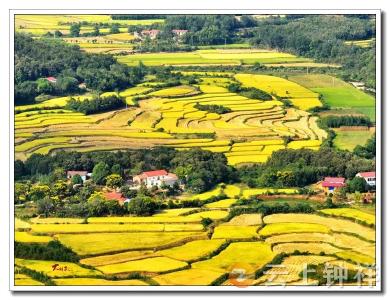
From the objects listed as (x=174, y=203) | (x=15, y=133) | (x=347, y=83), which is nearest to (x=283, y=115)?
(x=347, y=83)

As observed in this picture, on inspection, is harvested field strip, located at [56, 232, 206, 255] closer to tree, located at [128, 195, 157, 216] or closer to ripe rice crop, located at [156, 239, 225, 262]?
ripe rice crop, located at [156, 239, 225, 262]

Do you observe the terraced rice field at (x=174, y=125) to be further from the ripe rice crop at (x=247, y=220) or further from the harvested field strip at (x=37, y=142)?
the ripe rice crop at (x=247, y=220)

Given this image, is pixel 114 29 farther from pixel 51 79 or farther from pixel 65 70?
pixel 51 79

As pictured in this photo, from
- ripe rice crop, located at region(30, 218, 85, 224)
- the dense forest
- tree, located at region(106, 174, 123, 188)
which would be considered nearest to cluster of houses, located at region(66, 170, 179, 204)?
tree, located at region(106, 174, 123, 188)

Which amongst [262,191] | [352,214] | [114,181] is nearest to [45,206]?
[114,181]

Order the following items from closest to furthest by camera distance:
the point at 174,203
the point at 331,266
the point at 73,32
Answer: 1. the point at 331,266
2. the point at 174,203
3. the point at 73,32

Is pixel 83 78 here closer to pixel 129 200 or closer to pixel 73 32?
pixel 73 32
